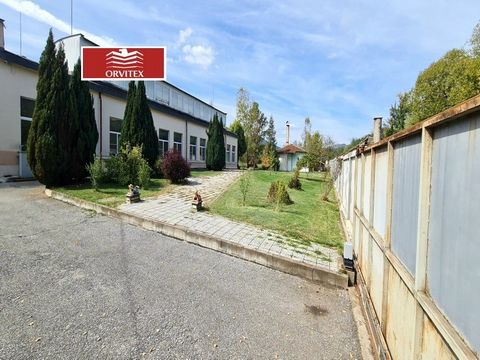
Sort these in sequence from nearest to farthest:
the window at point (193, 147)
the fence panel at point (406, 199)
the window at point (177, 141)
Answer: the fence panel at point (406, 199) → the window at point (177, 141) → the window at point (193, 147)

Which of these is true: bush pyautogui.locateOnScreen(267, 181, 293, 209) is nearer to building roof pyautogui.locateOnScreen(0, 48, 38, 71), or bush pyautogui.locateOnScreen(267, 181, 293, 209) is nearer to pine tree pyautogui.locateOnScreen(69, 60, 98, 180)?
pine tree pyautogui.locateOnScreen(69, 60, 98, 180)

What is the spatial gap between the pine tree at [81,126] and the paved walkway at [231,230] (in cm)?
385

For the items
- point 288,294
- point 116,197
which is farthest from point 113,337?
point 116,197

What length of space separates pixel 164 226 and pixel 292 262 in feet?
10.5

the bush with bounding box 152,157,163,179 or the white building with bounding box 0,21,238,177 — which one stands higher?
the white building with bounding box 0,21,238,177

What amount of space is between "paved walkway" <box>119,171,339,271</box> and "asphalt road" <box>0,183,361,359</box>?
23.0 inches

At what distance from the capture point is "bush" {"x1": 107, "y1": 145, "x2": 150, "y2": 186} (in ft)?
36.4

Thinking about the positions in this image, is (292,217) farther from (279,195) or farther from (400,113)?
(400,113)

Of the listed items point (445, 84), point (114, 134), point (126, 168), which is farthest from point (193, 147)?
point (445, 84)

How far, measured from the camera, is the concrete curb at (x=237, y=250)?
4539 mm

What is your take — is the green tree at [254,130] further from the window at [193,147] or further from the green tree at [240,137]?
the window at [193,147]

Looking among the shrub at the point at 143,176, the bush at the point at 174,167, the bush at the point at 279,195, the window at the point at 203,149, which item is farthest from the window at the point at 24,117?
the window at the point at 203,149

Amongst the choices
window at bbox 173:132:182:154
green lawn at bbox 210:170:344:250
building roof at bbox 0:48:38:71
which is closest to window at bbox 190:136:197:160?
window at bbox 173:132:182:154

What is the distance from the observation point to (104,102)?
14930mm
